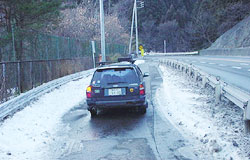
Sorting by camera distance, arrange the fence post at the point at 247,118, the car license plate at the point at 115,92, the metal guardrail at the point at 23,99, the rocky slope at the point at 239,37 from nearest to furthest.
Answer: the fence post at the point at 247,118 → the car license plate at the point at 115,92 → the metal guardrail at the point at 23,99 → the rocky slope at the point at 239,37

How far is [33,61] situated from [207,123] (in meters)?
8.99

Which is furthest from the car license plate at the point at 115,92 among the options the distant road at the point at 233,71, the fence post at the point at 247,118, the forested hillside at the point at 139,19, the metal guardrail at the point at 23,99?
the distant road at the point at 233,71

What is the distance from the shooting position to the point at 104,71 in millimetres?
8680

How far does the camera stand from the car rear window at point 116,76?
8461mm

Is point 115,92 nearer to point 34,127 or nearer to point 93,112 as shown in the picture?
point 93,112

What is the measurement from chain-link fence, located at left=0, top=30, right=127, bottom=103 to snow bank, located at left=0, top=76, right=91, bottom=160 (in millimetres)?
1094

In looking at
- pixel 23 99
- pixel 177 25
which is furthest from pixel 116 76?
pixel 177 25

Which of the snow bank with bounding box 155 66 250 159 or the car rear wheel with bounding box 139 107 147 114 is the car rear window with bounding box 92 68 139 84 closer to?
the car rear wheel with bounding box 139 107 147 114

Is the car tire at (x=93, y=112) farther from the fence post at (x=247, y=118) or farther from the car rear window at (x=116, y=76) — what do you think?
the fence post at (x=247, y=118)

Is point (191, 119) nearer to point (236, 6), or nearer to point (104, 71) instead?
point (104, 71)

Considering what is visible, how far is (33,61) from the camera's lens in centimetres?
1350

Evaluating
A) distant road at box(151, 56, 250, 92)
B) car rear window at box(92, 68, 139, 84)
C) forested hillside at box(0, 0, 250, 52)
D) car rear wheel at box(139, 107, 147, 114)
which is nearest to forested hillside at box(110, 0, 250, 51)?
forested hillside at box(0, 0, 250, 52)

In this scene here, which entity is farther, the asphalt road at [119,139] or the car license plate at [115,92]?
the car license plate at [115,92]

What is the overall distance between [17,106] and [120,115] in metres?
3.38
